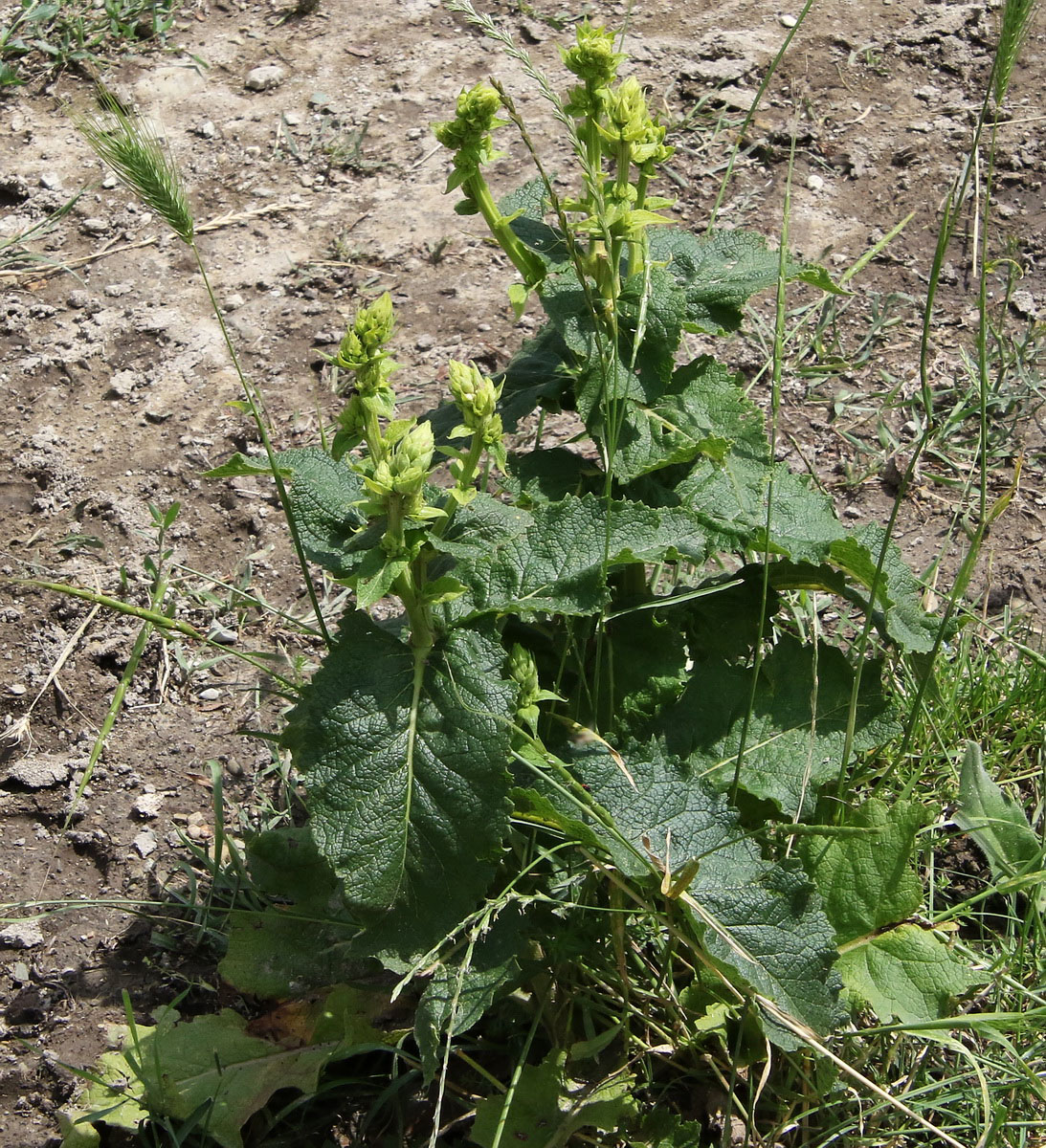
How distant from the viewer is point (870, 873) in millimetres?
2045

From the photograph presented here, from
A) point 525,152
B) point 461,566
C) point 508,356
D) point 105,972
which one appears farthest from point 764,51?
point 105,972

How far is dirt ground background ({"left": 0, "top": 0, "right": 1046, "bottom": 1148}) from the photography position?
260cm

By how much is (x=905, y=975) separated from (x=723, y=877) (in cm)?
40

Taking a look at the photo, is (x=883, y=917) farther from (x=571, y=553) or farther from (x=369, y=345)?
(x=369, y=345)

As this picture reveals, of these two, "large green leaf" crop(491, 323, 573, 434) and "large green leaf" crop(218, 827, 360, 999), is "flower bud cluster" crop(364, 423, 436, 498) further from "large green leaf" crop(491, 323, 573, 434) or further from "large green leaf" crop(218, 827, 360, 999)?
"large green leaf" crop(218, 827, 360, 999)

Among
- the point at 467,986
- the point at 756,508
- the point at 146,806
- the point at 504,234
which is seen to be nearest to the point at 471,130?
the point at 504,234

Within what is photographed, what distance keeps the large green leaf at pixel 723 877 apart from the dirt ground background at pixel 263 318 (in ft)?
3.36

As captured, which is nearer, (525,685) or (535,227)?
(525,685)

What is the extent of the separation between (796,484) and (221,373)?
194cm

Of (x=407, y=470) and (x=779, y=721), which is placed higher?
(x=407, y=470)

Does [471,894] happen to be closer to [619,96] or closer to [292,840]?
[292,840]

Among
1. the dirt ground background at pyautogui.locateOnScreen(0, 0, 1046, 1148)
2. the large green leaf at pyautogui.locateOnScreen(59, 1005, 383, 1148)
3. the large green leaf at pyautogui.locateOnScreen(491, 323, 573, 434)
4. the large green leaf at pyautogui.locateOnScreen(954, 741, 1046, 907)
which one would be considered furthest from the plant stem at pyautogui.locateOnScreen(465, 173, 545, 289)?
the large green leaf at pyautogui.locateOnScreen(59, 1005, 383, 1148)

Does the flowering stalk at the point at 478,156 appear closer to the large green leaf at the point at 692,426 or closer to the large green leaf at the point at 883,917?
the large green leaf at the point at 692,426

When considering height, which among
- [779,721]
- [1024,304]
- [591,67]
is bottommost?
[779,721]
